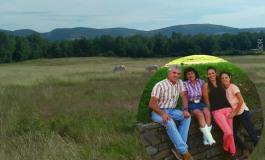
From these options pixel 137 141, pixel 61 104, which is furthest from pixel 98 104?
pixel 137 141

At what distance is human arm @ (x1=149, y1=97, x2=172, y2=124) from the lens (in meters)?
4.20

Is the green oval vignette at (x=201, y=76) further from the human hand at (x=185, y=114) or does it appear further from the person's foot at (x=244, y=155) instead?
the person's foot at (x=244, y=155)

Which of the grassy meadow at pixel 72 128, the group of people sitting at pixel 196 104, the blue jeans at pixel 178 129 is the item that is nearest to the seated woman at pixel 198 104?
the group of people sitting at pixel 196 104

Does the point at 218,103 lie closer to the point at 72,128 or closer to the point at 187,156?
the point at 187,156

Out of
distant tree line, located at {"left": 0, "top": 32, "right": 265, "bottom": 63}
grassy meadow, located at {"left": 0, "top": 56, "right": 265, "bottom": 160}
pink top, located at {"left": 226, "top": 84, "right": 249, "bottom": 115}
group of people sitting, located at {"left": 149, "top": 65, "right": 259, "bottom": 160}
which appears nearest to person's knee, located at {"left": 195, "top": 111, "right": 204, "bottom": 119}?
group of people sitting, located at {"left": 149, "top": 65, "right": 259, "bottom": 160}

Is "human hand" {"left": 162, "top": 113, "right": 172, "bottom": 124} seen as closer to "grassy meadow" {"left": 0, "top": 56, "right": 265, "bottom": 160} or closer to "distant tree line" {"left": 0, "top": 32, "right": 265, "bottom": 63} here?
"grassy meadow" {"left": 0, "top": 56, "right": 265, "bottom": 160}

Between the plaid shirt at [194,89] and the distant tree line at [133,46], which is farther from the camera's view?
the distant tree line at [133,46]

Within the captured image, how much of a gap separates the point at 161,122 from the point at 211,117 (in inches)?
22.2

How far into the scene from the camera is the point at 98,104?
14039 millimetres

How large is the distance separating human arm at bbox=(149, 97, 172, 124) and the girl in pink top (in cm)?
72

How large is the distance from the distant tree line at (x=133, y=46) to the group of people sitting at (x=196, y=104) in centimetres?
7821

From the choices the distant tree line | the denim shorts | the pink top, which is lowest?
the distant tree line

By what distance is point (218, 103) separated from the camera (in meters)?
4.35

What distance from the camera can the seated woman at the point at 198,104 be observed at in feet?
14.0
